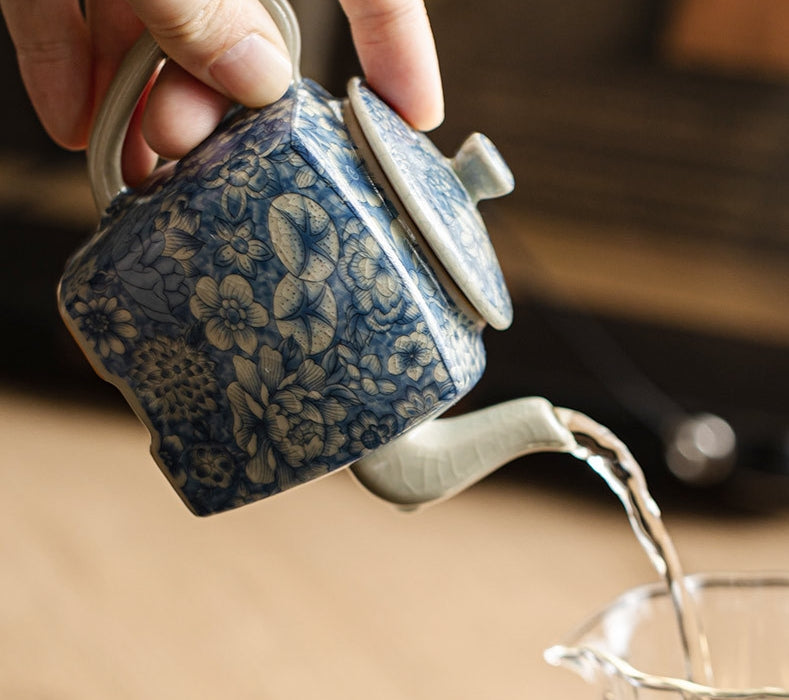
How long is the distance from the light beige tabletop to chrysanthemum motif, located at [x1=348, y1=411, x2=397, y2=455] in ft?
1.03

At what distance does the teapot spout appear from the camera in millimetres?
433

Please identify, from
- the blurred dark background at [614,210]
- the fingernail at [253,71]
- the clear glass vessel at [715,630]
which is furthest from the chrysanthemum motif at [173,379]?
the blurred dark background at [614,210]

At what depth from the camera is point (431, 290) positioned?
39 cm

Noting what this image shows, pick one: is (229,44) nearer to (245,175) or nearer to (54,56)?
(245,175)

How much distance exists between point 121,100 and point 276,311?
13 cm

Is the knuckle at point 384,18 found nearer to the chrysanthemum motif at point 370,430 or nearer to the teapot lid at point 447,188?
the teapot lid at point 447,188

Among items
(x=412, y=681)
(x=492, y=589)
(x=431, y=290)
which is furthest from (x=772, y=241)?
(x=431, y=290)

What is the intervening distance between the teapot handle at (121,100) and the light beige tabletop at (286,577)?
1.08 ft

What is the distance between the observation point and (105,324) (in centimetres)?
40

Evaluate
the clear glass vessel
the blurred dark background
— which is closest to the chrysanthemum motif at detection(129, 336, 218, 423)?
the clear glass vessel

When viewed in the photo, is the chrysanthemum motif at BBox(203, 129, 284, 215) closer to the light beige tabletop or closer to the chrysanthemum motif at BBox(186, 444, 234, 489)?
the chrysanthemum motif at BBox(186, 444, 234, 489)

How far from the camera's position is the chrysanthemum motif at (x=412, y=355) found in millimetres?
379

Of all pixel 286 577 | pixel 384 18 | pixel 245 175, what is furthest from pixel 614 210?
pixel 245 175

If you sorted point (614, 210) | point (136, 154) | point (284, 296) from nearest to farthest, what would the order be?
point (284, 296)
point (136, 154)
point (614, 210)
